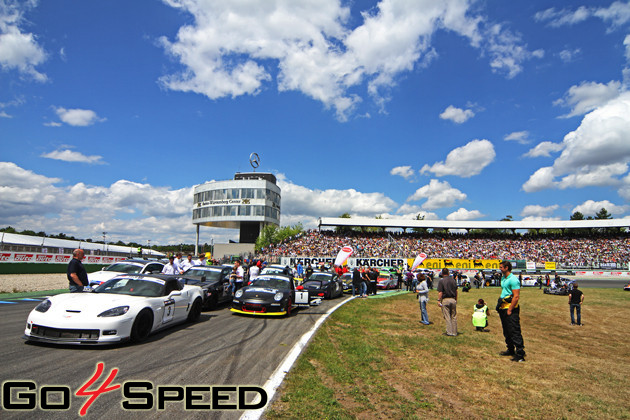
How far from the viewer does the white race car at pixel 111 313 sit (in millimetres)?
5832

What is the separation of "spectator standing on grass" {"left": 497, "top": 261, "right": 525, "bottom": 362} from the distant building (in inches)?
2584

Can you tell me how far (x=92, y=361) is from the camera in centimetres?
529

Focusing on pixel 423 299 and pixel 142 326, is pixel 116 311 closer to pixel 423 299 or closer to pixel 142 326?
pixel 142 326

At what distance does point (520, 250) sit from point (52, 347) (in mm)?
59063

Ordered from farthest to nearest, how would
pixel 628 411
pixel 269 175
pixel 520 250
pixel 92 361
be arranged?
pixel 269 175 < pixel 520 250 < pixel 92 361 < pixel 628 411

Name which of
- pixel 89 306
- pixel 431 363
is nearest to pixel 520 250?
pixel 431 363

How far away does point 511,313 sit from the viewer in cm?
689

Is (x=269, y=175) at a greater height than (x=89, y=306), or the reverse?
A: (x=269, y=175)

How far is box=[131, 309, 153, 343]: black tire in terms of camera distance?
256 inches

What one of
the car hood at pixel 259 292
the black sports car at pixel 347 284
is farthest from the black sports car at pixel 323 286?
the car hood at pixel 259 292

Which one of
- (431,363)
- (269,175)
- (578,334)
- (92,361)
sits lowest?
(578,334)

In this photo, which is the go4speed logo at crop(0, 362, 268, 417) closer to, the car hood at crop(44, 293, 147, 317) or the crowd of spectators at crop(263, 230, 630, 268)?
the car hood at crop(44, 293, 147, 317)

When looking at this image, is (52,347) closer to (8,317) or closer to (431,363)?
(8,317)

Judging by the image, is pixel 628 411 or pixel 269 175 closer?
pixel 628 411
